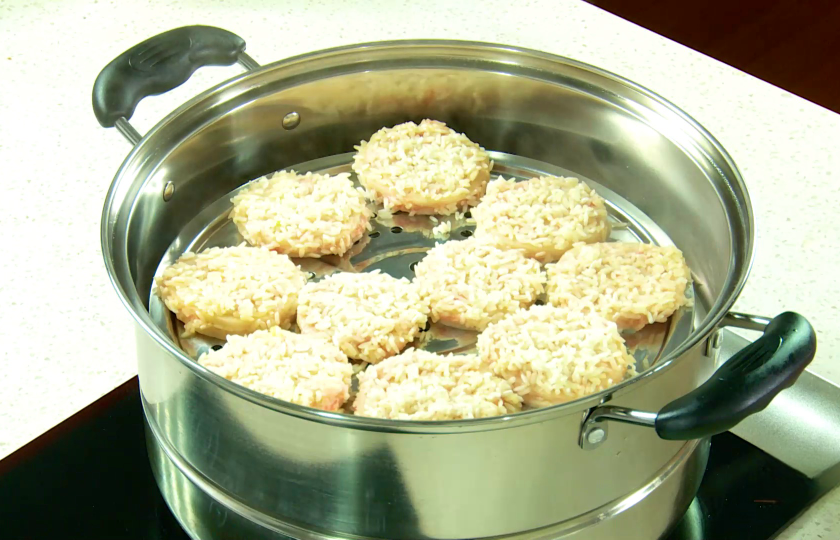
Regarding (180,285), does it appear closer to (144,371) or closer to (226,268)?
(226,268)

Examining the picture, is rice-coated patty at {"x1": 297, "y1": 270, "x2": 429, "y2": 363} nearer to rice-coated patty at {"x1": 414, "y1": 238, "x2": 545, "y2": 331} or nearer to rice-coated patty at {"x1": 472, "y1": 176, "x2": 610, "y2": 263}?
rice-coated patty at {"x1": 414, "y1": 238, "x2": 545, "y2": 331}

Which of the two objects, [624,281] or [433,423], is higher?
[624,281]

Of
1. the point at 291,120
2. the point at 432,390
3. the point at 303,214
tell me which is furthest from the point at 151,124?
the point at 432,390

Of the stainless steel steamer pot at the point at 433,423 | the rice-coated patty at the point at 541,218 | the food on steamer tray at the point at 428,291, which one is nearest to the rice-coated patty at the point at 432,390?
the food on steamer tray at the point at 428,291

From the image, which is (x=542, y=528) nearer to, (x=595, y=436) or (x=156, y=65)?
(x=595, y=436)

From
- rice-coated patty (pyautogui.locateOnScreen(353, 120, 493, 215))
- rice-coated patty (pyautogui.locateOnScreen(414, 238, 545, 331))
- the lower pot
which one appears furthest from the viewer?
rice-coated patty (pyautogui.locateOnScreen(353, 120, 493, 215))

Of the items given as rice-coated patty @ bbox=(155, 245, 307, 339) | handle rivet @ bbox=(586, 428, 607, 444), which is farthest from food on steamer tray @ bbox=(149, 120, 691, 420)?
handle rivet @ bbox=(586, 428, 607, 444)

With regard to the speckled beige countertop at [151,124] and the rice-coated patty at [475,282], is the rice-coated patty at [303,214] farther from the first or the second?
the speckled beige countertop at [151,124]
